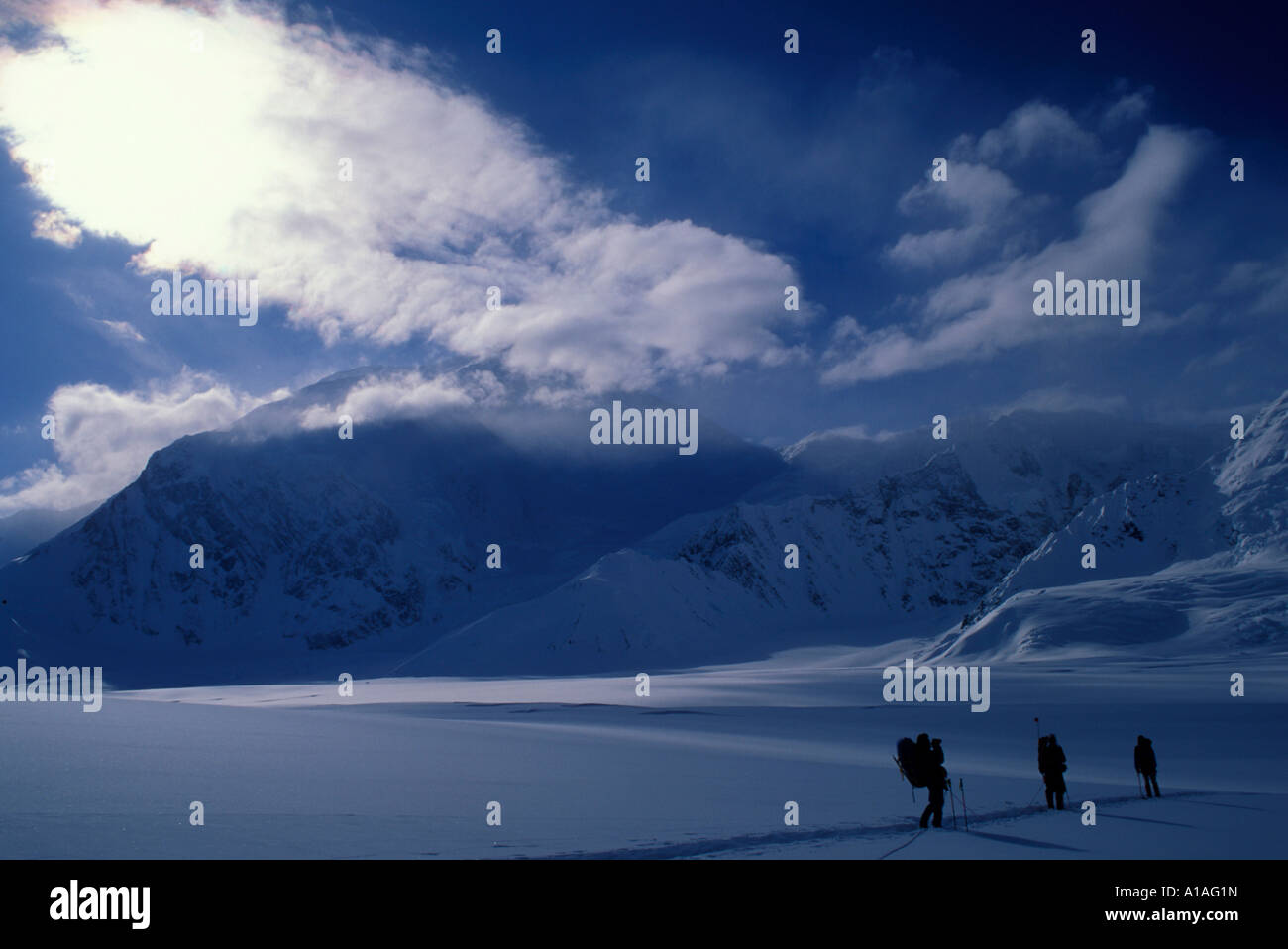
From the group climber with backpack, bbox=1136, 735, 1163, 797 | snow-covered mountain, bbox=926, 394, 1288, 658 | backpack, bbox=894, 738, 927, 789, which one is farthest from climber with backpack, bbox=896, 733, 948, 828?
snow-covered mountain, bbox=926, 394, 1288, 658

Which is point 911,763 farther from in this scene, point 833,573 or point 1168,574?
point 833,573

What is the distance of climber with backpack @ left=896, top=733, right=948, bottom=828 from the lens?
41.5 ft

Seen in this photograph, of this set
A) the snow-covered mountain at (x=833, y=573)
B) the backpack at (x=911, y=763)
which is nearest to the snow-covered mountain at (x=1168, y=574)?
the snow-covered mountain at (x=833, y=573)

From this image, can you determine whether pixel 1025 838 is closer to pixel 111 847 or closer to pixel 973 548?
pixel 111 847

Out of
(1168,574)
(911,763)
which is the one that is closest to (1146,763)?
(911,763)

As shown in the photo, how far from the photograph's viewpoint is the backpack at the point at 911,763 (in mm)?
13320

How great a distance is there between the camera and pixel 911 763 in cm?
1367

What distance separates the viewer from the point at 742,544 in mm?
167375

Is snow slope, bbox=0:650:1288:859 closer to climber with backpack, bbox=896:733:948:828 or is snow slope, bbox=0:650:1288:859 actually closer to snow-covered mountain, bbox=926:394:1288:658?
climber with backpack, bbox=896:733:948:828

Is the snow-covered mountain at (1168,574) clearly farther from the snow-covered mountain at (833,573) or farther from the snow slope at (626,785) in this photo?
the snow slope at (626,785)

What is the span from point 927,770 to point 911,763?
69 cm
